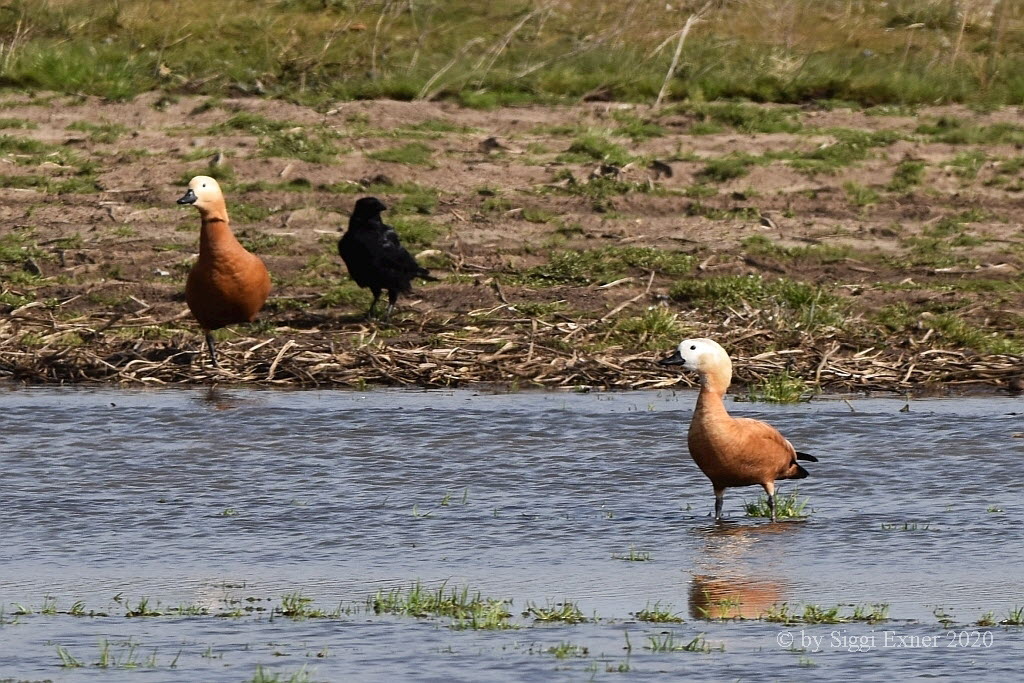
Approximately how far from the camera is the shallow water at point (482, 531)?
22.0 ft

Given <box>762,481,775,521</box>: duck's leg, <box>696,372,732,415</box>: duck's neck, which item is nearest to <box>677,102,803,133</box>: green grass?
<box>696,372,732,415</box>: duck's neck

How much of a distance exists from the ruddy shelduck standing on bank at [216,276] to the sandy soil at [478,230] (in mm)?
324

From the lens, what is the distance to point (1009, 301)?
47.1ft

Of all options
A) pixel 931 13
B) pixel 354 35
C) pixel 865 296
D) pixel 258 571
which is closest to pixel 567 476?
pixel 258 571

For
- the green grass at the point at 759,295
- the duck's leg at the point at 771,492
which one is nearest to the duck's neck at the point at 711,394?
the duck's leg at the point at 771,492

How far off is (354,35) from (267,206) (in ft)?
18.9

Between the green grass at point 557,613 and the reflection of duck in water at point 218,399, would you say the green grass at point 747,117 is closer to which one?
the reflection of duck in water at point 218,399

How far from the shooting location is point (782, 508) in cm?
900

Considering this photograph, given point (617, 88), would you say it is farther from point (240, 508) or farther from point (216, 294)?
point (240, 508)

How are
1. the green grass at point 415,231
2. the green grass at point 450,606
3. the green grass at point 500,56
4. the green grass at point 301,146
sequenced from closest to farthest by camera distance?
the green grass at point 450,606 < the green grass at point 415,231 < the green grass at point 301,146 < the green grass at point 500,56

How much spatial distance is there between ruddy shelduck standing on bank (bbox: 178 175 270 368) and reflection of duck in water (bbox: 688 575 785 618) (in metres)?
5.66

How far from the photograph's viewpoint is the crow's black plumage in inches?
544

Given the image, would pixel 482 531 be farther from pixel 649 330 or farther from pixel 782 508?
pixel 649 330

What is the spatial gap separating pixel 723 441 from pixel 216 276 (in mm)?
4953
